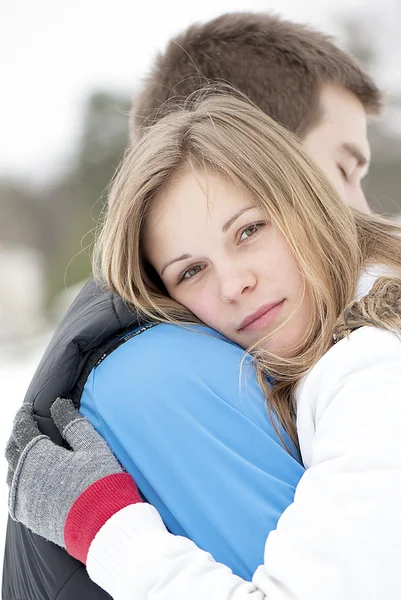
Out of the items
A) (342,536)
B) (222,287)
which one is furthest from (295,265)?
(342,536)

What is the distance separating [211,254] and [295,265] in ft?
0.58

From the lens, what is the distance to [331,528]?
3.11ft

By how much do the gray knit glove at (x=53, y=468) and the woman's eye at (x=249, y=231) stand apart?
49cm

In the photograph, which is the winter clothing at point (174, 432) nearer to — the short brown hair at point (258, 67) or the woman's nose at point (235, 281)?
the woman's nose at point (235, 281)

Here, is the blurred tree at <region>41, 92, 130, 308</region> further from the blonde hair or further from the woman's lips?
the woman's lips

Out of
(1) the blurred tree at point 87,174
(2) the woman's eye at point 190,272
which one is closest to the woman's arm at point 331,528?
(2) the woman's eye at point 190,272

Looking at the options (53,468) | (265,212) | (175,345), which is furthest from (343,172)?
(53,468)

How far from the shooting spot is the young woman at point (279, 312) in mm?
960

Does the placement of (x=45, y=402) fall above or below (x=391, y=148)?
above

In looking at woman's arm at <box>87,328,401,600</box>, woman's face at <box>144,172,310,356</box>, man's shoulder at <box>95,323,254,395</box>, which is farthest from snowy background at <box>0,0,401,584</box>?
woman's arm at <box>87,328,401,600</box>

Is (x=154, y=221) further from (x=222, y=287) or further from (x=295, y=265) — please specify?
(x=295, y=265)

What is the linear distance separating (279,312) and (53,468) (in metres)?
0.57

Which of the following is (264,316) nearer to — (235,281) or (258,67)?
(235,281)

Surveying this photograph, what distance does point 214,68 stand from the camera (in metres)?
2.26
